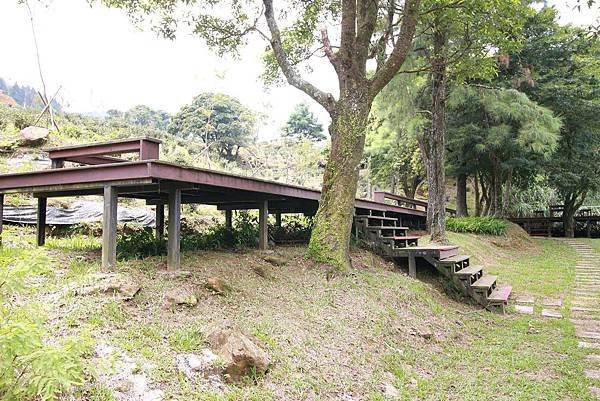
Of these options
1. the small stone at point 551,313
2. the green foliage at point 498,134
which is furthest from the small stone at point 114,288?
the green foliage at point 498,134

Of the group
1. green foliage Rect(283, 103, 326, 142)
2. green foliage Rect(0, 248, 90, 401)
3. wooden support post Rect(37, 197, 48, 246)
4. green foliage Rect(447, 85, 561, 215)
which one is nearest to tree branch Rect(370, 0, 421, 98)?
wooden support post Rect(37, 197, 48, 246)

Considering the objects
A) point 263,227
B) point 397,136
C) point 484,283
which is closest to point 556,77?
point 397,136

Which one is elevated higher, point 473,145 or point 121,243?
point 473,145

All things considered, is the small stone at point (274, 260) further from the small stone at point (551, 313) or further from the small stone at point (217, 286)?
the small stone at point (551, 313)

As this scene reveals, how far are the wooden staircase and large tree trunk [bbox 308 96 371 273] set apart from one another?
5.61 ft

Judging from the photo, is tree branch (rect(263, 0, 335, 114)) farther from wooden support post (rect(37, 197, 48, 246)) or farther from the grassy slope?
wooden support post (rect(37, 197, 48, 246))

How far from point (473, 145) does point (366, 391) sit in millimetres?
12540

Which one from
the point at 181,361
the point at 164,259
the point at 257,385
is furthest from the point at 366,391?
the point at 164,259

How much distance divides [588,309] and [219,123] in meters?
22.9

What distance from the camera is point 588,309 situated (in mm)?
6672

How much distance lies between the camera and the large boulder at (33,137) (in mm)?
10758

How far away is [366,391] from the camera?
11.2 feet

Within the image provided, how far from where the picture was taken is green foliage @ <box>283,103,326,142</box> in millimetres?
34375

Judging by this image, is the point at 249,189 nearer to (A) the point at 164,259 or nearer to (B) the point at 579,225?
(A) the point at 164,259
